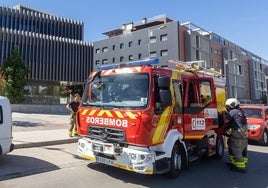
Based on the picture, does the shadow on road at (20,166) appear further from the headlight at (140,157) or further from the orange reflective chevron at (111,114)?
the headlight at (140,157)

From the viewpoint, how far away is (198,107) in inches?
312

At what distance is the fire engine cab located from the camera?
6.08 metres

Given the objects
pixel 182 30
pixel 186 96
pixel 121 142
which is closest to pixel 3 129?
pixel 121 142

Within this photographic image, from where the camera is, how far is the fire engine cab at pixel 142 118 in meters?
6.08

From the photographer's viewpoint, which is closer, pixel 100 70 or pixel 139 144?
pixel 139 144

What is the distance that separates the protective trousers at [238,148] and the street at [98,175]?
10.7 inches

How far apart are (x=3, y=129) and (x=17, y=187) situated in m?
2.28

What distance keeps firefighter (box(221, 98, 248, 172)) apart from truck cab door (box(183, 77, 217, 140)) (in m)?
0.59

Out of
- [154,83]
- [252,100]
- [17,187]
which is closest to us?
[17,187]

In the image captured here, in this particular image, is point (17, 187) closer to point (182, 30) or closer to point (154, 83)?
point (154, 83)

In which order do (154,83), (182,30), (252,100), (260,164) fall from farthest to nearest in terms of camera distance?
(252,100)
(182,30)
(260,164)
(154,83)

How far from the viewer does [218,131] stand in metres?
9.27

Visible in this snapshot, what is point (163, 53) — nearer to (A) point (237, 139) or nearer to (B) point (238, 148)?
(A) point (237, 139)

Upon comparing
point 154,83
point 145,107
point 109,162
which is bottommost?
point 109,162
